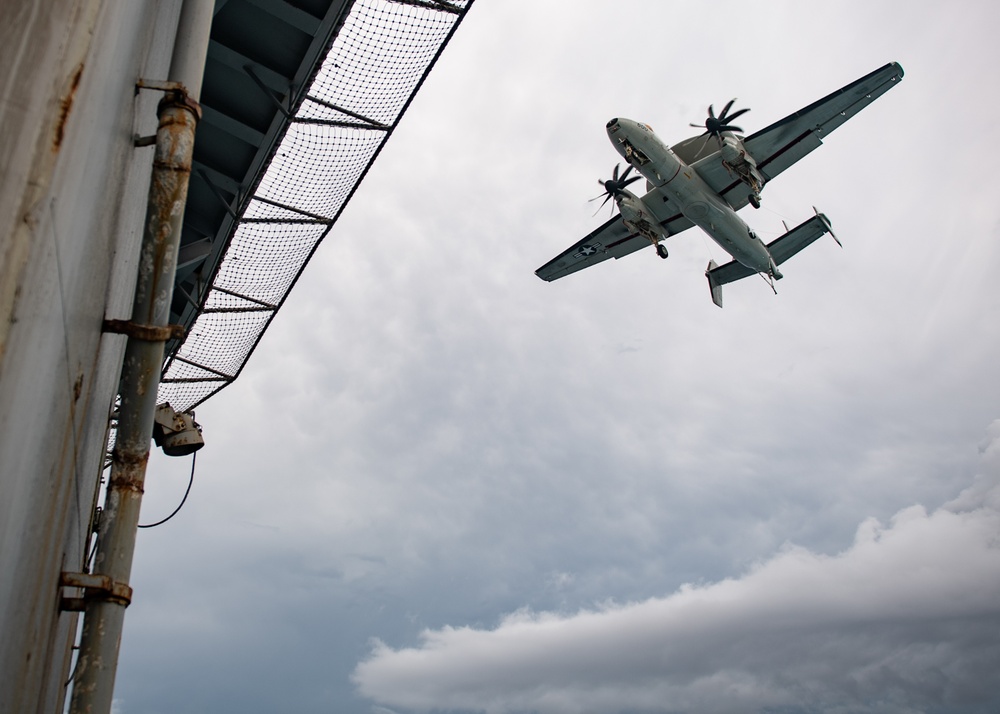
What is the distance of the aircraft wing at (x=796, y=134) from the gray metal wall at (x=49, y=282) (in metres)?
37.6

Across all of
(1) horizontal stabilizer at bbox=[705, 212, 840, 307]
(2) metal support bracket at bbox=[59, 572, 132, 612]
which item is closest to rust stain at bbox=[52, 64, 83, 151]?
(2) metal support bracket at bbox=[59, 572, 132, 612]

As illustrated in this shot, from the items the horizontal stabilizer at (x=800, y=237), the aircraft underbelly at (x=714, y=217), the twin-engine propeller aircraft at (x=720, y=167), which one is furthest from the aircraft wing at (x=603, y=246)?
the horizontal stabilizer at (x=800, y=237)

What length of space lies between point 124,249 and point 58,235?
0.97 meters

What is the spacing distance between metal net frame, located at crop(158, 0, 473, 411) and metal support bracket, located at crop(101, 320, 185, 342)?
6467mm

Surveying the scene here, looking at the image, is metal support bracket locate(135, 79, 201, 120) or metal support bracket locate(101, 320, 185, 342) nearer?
metal support bracket locate(101, 320, 185, 342)

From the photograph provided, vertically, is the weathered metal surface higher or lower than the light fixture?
lower

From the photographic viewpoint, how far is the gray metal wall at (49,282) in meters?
2.51

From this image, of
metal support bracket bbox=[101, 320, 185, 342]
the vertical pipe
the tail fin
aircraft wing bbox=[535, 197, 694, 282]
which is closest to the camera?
the vertical pipe

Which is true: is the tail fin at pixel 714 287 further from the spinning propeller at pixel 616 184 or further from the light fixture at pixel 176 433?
the light fixture at pixel 176 433

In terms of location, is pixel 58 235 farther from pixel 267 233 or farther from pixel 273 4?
pixel 267 233

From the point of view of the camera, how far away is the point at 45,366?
8.73 ft

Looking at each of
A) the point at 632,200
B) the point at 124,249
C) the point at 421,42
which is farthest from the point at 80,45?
the point at 632,200

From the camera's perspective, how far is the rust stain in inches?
104

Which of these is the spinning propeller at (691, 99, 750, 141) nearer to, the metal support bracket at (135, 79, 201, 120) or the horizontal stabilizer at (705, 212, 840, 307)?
the horizontal stabilizer at (705, 212, 840, 307)
